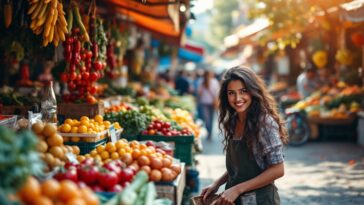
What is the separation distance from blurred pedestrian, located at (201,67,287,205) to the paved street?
3334 millimetres

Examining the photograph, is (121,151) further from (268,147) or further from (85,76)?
(85,76)

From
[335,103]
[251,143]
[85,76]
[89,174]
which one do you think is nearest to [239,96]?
[251,143]

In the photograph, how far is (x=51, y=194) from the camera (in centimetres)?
257

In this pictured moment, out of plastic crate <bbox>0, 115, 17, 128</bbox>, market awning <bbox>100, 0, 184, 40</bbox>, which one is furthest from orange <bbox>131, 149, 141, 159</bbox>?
market awning <bbox>100, 0, 184, 40</bbox>

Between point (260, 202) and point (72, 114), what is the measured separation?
3221 millimetres

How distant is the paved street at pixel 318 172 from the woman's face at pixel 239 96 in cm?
354

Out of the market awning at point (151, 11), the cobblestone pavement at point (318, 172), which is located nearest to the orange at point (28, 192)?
the market awning at point (151, 11)

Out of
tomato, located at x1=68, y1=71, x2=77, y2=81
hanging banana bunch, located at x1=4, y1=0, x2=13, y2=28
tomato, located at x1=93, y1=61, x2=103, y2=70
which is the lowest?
tomato, located at x1=68, y1=71, x2=77, y2=81

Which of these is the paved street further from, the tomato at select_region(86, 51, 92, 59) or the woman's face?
the woman's face

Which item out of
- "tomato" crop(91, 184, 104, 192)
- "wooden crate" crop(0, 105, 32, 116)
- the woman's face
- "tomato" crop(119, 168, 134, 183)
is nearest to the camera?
"tomato" crop(91, 184, 104, 192)

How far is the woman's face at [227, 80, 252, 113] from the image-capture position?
405 cm

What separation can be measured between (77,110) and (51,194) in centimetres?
389

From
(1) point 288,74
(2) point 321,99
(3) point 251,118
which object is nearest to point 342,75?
(2) point 321,99

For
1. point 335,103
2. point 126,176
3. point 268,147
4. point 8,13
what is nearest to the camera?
point 126,176
